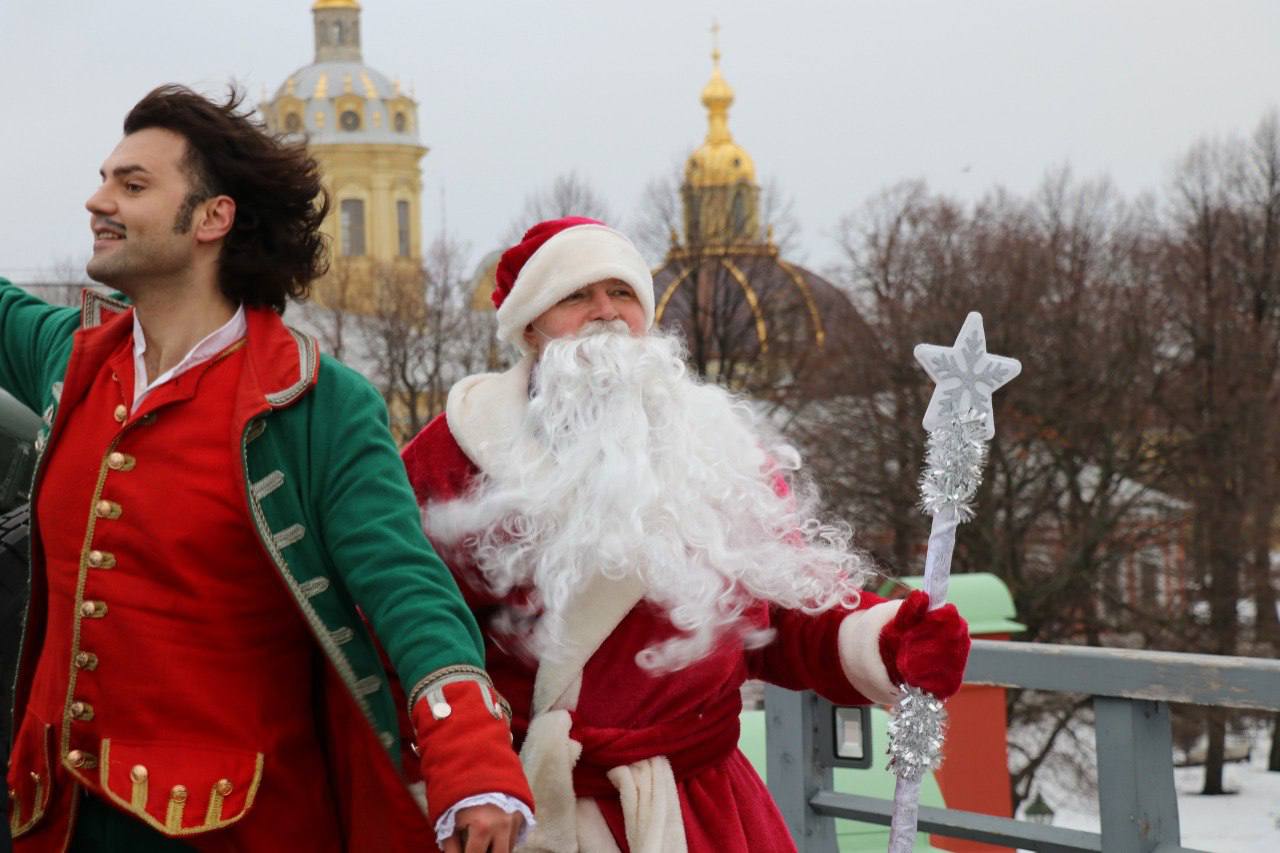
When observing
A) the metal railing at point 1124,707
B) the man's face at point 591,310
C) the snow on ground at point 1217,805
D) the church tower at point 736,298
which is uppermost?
the church tower at point 736,298

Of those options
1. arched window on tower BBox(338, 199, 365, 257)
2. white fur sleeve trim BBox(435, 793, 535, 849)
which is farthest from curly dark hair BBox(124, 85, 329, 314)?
arched window on tower BBox(338, 199, 365, 257)

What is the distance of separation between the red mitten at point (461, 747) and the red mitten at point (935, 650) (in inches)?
33.1

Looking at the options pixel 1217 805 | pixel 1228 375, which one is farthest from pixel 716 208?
pixel 1217 805

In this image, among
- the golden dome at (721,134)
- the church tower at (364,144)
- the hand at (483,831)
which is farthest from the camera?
the church tower at (364,144)

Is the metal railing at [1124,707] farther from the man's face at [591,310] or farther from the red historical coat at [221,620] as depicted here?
the red historical coat at [221,620]

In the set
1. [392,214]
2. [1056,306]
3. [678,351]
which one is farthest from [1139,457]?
[392,214]

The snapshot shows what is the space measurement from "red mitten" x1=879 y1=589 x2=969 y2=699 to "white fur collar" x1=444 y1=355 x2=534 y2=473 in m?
0.77

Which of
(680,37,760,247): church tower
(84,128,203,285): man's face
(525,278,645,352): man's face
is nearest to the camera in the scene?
(84,128,203,285): man's face

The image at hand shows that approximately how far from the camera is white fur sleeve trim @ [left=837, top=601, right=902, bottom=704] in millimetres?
3424

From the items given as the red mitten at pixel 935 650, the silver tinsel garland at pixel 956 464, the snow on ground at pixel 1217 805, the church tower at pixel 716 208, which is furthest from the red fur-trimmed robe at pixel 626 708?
the church tower at pixel 716 208

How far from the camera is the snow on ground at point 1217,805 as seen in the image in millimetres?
28828

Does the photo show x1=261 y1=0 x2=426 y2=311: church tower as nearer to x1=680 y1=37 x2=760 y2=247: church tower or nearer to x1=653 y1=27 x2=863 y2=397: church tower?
x1=680 y1=37 x2=760 y2=247: church tower

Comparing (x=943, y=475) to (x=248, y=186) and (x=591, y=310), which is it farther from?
(x=248, y=186)

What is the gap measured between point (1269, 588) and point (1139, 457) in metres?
3.34
